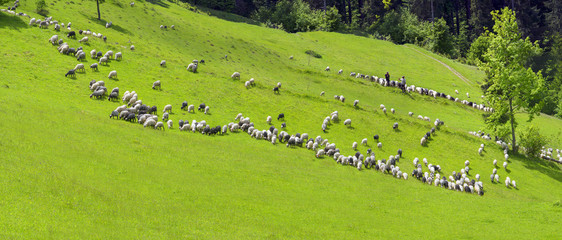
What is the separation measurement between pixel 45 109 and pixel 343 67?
210 feet

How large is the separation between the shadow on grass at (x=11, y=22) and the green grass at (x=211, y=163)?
24 centimetres

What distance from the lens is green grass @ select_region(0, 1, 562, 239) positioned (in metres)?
23.9

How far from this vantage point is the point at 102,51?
59438 mm

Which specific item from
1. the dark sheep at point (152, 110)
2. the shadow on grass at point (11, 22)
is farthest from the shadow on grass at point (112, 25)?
the dark sheep at point (152, 110)

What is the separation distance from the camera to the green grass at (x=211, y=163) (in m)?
23.9

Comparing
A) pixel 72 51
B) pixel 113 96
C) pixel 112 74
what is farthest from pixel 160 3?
pixel 113 96

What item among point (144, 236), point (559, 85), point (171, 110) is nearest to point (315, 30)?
point (559, 85)

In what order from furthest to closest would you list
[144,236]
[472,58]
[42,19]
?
[472,58]
[42,19]
[144,236]

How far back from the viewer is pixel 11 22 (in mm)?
60438

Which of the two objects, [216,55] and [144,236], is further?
[216,55]

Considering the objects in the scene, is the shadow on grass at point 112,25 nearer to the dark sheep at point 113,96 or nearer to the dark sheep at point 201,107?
the dark sheep at point 113,96

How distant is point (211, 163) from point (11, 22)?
139ft

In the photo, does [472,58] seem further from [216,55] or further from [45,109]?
[45,109]

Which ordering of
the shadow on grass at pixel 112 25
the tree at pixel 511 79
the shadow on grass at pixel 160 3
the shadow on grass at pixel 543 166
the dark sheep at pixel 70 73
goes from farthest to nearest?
1. the shadow on grass at pixel 160 3
2. the shadow on grass at pixel 112 25
3. the tree at pixel 511 79
4. the shadow on grass at pixel 543 166
5. the dark sheep at pixel 70 73
